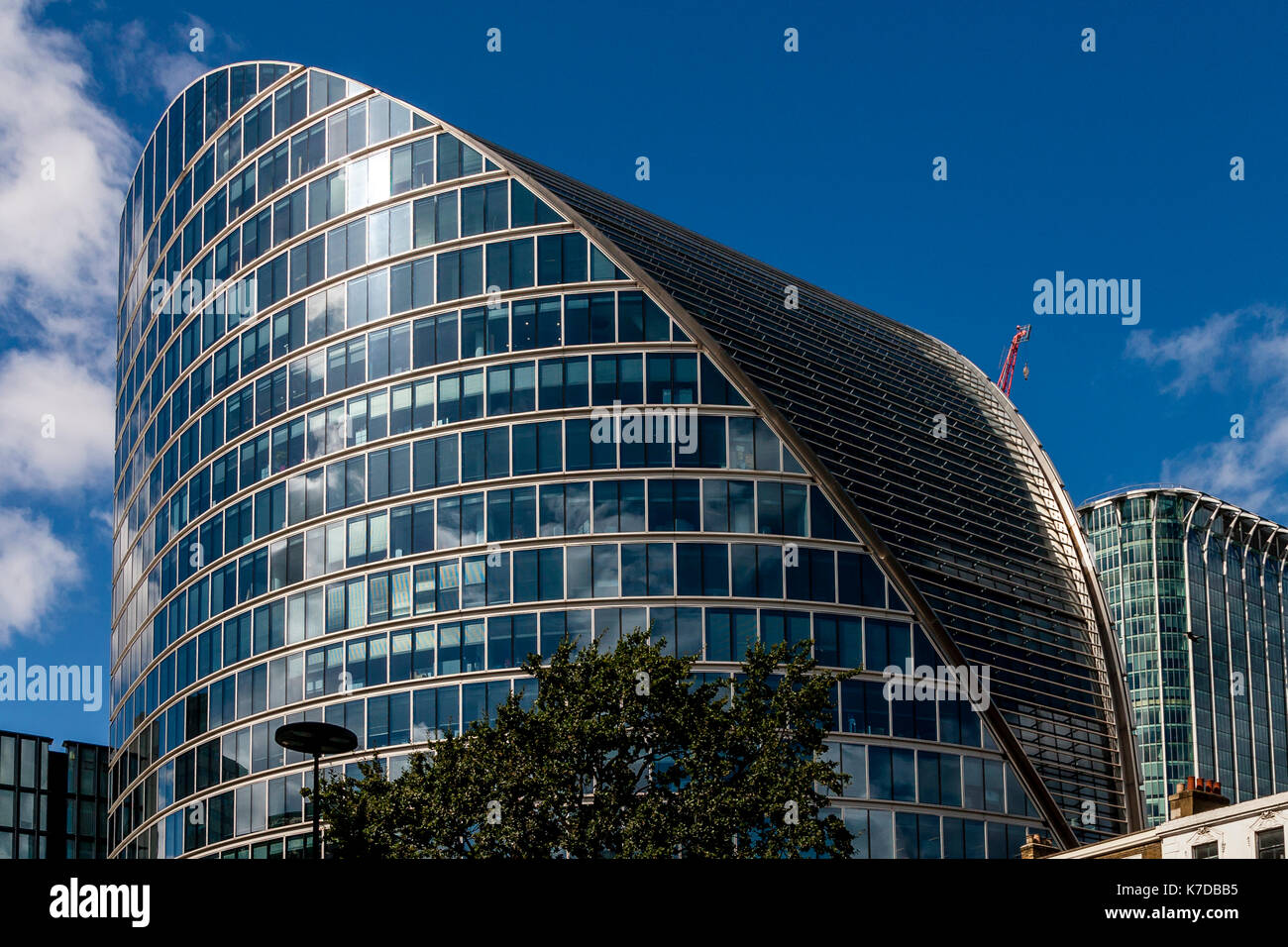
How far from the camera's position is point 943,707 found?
80.8 meters

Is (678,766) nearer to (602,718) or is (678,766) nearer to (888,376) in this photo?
(602,718)

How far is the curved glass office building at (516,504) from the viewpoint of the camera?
3167 inches

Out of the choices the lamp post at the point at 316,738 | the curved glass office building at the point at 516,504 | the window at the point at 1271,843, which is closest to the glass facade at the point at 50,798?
the curved glass office building at the point at 516,504

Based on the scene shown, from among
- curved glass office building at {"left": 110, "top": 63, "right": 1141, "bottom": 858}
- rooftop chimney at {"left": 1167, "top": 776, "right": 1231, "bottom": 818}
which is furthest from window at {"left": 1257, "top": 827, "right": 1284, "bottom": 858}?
curved glass office building at {"left": 110, "top": 63, "right": 1141, "bottom": 858}

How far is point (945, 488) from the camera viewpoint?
92.3 meters

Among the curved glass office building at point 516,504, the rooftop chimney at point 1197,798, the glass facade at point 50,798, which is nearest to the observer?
the rooftop chimney at point 1197,798

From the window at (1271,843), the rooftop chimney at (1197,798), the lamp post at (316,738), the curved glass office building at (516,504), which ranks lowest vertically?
the window at (1271,843)

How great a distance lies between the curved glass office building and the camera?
8044 cm

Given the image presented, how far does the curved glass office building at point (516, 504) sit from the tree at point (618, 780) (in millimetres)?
21230

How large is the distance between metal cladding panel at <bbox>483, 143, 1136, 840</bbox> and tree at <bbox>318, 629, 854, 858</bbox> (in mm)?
29462

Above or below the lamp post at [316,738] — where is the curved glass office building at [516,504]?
above

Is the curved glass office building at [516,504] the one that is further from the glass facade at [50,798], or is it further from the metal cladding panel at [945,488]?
the glass facade at [50,798]

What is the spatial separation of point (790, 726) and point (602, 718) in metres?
6.66

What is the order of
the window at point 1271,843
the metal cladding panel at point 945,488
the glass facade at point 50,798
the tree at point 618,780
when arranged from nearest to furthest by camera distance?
the window at point 1271,843 < the tree at point 618,780 < the metal cladding panel at point 945,488 < the glass facade at point 50,798
